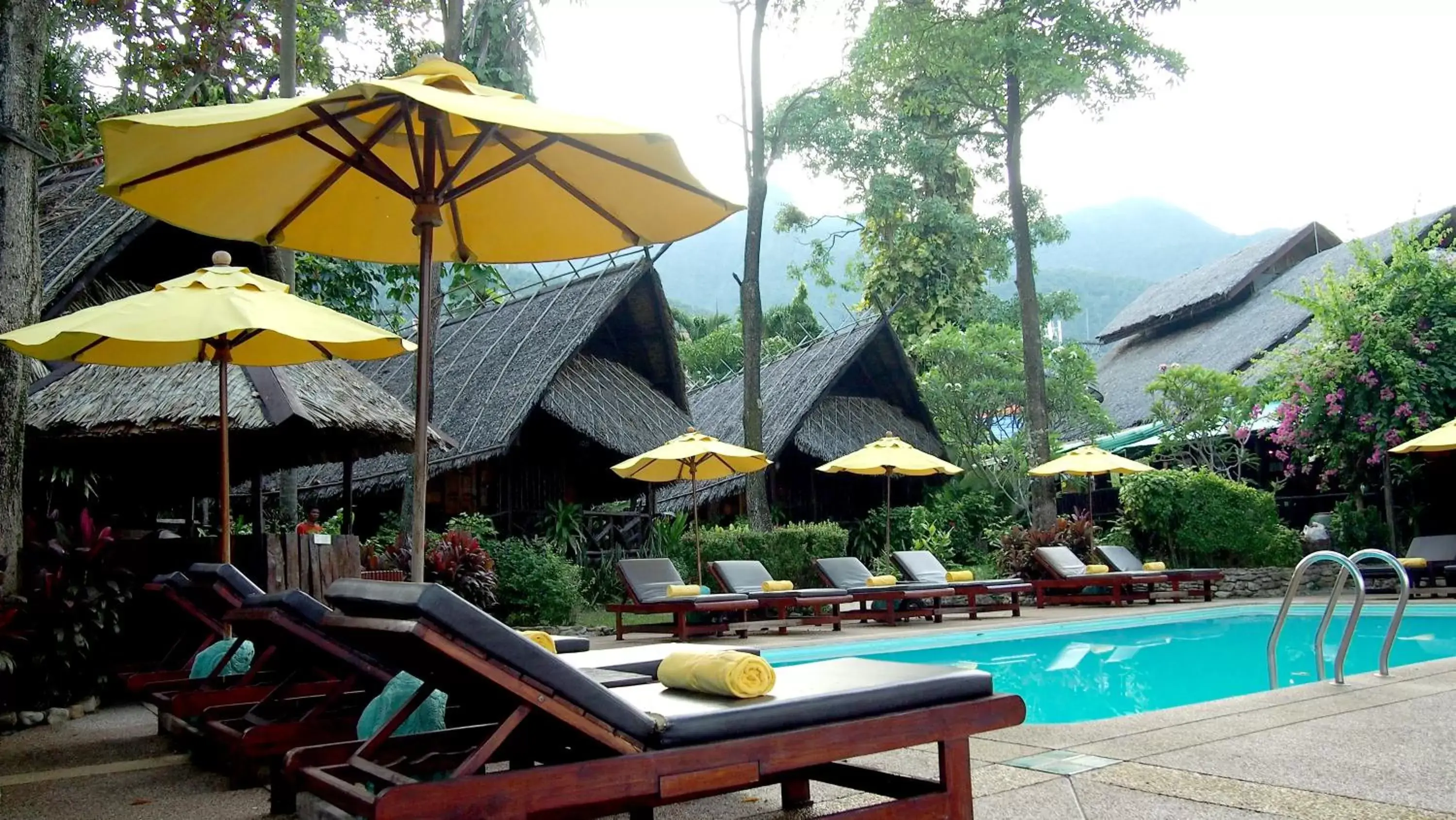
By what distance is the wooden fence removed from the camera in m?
6.07

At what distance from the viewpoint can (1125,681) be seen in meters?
7.28

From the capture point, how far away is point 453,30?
980 centimetres

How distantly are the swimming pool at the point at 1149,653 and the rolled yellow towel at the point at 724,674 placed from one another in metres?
3.97

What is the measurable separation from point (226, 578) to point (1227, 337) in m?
20.1

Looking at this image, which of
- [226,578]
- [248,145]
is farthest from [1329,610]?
[248,145]

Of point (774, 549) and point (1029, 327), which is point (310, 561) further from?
point (1029, 327)

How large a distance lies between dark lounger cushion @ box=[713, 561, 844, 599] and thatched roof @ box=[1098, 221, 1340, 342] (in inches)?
610

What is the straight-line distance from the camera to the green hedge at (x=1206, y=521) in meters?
13.5

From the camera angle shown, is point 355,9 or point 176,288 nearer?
point 176,288

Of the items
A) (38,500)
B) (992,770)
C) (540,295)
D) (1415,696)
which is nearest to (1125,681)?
(1415,696)

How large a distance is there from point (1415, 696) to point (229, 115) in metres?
4.82

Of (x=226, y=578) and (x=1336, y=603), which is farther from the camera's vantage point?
(x=1336, y=603)

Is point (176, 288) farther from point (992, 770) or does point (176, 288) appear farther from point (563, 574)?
point (563, 574)

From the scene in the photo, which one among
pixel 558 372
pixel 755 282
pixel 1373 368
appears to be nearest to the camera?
pixel 558 372
